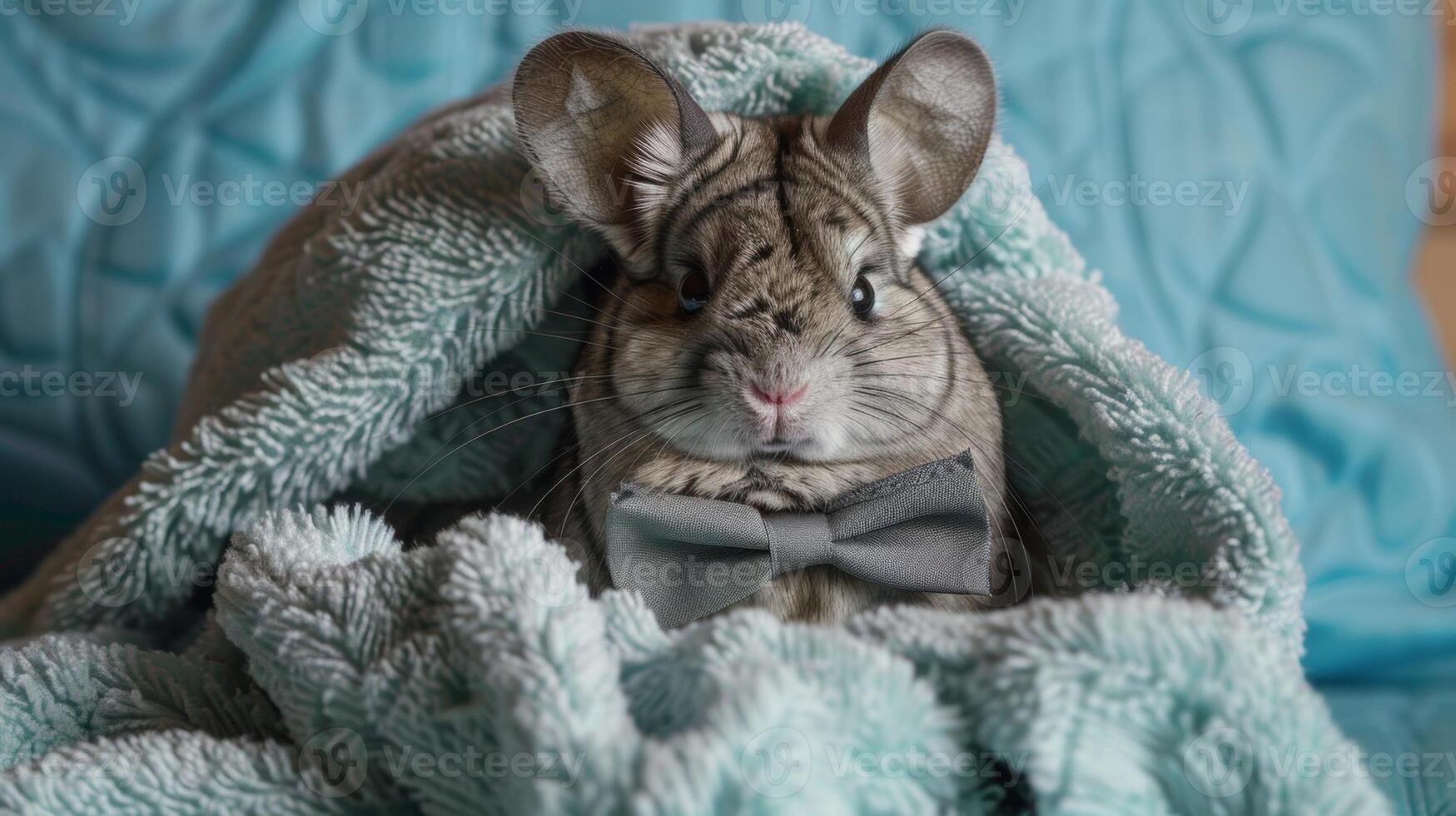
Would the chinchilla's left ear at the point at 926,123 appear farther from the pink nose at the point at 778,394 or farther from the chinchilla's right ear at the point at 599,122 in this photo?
the pink nose at the point at 778,394

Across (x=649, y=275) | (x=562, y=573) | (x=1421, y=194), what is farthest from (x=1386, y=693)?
(x=562, y=573)

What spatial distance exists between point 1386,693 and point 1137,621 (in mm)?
1173

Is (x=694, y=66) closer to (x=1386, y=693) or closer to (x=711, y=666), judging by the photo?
(x=711, y=666)

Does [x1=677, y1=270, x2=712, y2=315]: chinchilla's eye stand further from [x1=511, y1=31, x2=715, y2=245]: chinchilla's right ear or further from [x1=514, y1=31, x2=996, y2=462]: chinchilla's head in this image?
[x1=511, y1=31, x2=715, y2=245]: chinchilla's right ear

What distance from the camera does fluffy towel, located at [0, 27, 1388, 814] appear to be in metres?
0.81

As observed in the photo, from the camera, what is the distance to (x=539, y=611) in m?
0.89

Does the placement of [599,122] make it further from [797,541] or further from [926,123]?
[797,541]

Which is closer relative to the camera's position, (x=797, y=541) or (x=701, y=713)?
(x=701, y=713)

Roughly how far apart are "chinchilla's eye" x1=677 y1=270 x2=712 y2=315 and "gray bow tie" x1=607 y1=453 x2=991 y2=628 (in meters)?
0.22

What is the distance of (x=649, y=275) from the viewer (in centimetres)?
137

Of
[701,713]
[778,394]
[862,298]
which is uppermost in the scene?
[862,298]

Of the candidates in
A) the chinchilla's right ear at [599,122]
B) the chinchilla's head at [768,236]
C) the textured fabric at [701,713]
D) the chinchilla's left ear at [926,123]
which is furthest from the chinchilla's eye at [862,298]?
the textured fabric at [701,713]

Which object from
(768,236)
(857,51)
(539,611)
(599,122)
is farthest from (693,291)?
(857,51)

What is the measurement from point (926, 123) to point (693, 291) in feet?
1.14
